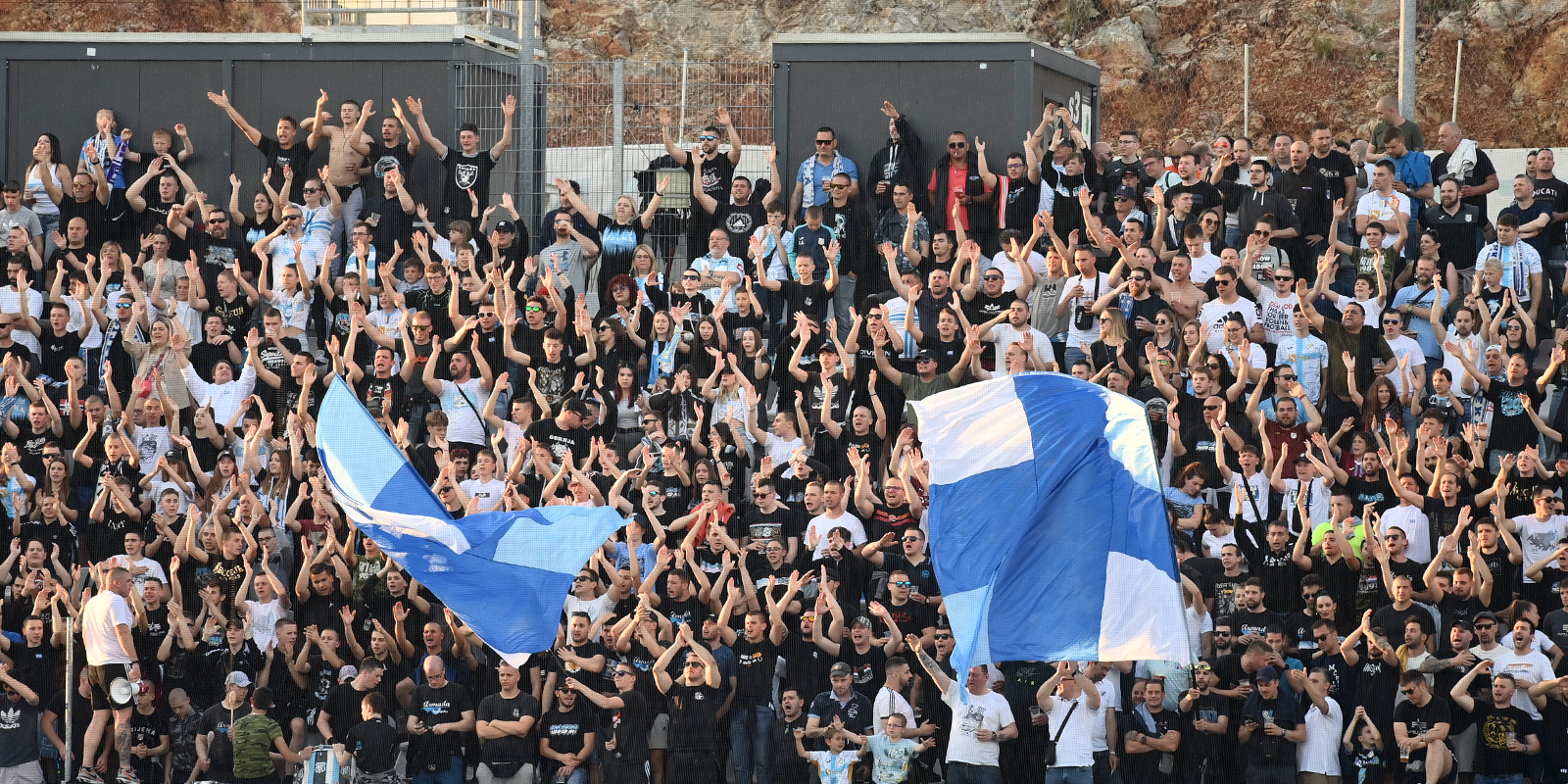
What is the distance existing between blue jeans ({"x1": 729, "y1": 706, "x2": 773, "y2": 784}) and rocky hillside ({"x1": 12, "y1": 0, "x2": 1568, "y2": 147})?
20670 millimetres

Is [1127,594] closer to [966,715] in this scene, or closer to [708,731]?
[966,715]

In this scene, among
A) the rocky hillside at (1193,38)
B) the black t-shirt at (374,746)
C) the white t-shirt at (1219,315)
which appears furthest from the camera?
the rocky hillside at (1193,38)

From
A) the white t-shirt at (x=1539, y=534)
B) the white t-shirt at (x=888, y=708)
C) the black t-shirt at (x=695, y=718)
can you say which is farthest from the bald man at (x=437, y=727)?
the white t-shirt at (x=1539, y=534)

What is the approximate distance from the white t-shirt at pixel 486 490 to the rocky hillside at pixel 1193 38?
62.7ft

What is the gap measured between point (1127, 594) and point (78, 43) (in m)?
16.4

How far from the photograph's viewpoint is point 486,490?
→ 1822 centimetres

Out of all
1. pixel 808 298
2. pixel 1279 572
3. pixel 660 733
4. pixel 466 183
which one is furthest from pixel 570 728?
pixel 466 183

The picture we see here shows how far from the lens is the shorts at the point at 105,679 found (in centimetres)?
1741

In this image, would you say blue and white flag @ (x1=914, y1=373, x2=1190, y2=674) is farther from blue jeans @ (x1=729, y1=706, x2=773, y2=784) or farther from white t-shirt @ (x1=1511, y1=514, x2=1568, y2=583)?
white t-shirt @ (x1=1511, y1=514, x2=1568, y2=583)

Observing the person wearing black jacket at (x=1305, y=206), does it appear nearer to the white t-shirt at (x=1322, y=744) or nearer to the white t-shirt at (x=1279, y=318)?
the white t-shirt at (x=1279, y=318)

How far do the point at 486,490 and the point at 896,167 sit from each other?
590cm

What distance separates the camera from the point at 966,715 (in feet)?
53.7

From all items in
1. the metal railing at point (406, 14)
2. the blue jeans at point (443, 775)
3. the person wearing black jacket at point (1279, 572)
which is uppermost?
the metal railing at point (406, 14)

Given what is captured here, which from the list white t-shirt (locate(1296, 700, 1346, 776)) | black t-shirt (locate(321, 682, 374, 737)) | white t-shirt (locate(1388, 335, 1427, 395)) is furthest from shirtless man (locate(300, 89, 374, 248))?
white t-shirt (locate(1296, 700, 1346, 776))
